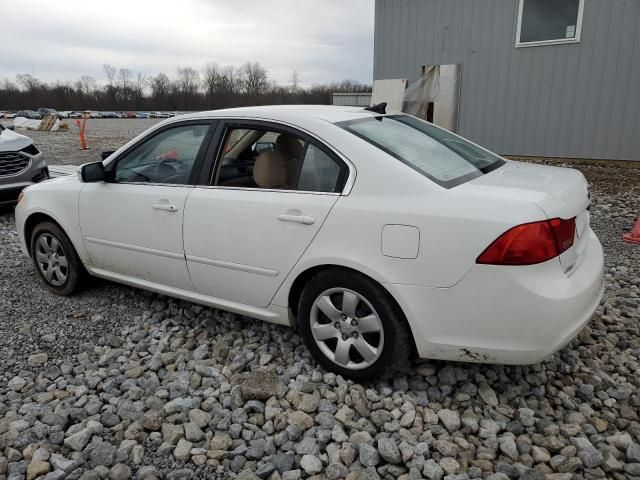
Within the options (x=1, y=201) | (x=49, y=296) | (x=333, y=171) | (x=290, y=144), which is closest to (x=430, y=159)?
(x=333, y=171)

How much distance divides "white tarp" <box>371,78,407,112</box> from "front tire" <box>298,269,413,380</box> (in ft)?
26.5

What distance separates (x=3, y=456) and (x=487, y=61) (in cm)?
1022

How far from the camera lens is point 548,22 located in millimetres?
9617

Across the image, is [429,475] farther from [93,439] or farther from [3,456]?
[3,456]

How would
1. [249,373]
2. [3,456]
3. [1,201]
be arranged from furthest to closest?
1. [1,201]
2. [249,373]
3. [3,456]

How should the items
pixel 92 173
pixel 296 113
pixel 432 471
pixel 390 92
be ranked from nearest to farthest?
pixel 432 471
pixel 296 113
pixel 92 173
pixel 390 92

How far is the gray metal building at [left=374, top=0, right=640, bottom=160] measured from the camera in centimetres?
916

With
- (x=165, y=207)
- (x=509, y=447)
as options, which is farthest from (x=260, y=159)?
(x=509, y=447)

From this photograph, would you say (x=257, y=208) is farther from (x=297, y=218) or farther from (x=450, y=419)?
(x=450, y=419)

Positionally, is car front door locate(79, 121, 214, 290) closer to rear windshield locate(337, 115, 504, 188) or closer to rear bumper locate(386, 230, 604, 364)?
rear windshield locate(337, 115, 504, 188)

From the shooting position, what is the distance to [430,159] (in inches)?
113

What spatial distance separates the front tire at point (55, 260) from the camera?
161 inches

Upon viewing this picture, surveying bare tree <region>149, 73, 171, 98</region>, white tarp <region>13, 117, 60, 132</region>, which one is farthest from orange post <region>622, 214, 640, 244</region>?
bare tree <region>149, 73, 171, 98</region>

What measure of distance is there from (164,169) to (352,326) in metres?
1.75
